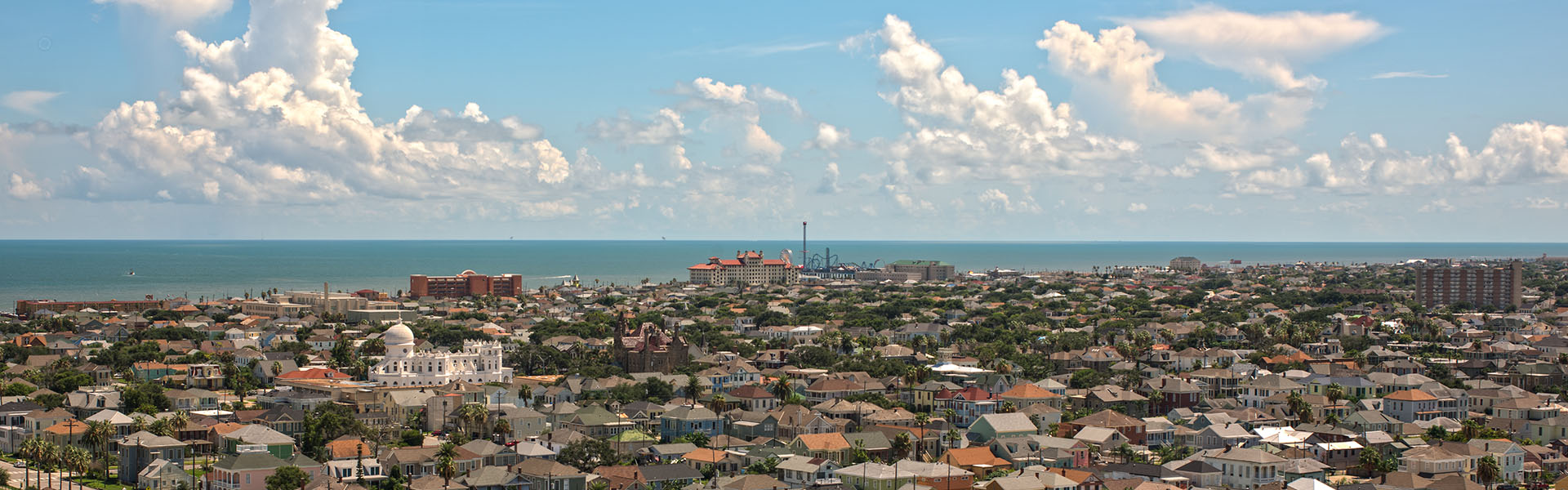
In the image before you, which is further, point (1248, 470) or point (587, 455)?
point (587, 455)

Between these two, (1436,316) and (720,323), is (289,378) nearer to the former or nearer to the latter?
(720,323)

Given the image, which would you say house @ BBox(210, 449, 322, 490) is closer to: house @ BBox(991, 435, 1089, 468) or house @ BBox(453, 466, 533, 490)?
house @ BBox(453, 466, 533, 490)

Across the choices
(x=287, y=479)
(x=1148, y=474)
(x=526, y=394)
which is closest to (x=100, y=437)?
(x=287, y=479)

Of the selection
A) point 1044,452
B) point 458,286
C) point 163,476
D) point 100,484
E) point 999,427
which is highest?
point 458,286

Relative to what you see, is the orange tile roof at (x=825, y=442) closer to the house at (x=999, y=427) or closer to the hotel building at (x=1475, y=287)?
the house at (x=999, y=427)

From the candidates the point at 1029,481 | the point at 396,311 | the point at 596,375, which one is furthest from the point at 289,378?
the point at 396,311

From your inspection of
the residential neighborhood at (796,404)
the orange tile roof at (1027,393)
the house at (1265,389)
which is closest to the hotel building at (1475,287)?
the residential neighborhood at (796,404)

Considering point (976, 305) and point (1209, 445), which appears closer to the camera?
point (1209, 445)

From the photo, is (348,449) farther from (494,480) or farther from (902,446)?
(902,446)
